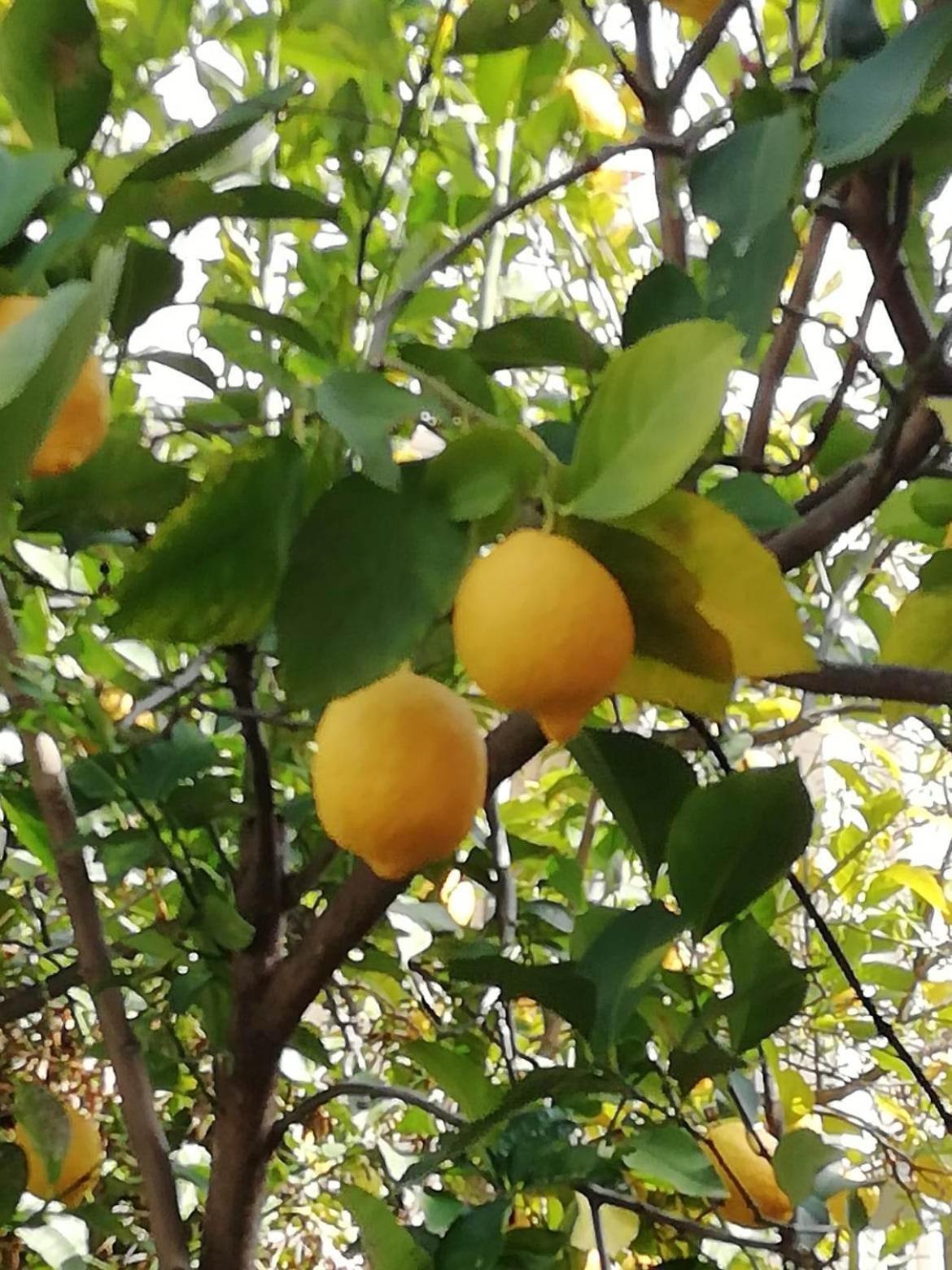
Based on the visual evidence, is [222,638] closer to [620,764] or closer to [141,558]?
[141,558]

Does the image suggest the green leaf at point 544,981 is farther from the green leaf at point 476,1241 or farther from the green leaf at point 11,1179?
the green leaf at point 11,1179

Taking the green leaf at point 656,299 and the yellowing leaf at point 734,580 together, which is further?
the green leaf at point 656,299

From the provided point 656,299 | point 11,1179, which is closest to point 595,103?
point 656,299

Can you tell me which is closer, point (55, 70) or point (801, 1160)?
point (55, 70)

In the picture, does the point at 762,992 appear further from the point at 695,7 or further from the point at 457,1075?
the point at 695,7

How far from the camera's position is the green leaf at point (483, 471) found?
10.8 inches

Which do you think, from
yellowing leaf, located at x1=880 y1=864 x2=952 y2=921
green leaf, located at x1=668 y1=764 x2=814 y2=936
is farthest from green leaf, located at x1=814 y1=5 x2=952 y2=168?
yellowing leaf, located at x1=880 y1=864 x2=952 y2=921

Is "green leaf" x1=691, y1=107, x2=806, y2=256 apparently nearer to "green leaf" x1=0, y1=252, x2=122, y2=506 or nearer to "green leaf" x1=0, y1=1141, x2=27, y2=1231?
"green leaf" x1=0, y1=252, x2=122, y2=506

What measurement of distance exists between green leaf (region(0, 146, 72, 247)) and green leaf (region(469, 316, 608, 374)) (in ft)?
0.51

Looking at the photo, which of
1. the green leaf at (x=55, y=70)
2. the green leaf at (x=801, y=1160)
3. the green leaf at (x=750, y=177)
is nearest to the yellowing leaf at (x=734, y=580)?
the green leaf at (x=750, y=177)

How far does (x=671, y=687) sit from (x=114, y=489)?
8.3 inches

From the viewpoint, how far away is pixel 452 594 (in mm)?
277

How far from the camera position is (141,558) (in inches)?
11.4

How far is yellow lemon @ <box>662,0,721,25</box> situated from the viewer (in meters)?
0.55
